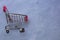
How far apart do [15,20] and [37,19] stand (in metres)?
0.24

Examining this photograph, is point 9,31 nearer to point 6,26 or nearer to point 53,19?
point 6,26

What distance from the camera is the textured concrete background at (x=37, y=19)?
146 cm

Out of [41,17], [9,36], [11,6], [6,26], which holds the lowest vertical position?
[9,36]

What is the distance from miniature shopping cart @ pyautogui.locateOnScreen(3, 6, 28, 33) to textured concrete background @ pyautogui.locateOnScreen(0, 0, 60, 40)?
1.9 inches

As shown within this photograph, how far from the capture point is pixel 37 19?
4.89ft

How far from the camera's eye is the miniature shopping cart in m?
1.48

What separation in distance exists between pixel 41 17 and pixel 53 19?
13 centimetres

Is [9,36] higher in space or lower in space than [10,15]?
lower

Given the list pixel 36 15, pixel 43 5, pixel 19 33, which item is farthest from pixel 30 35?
pixel 43 5

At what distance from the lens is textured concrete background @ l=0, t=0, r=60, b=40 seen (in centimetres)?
146

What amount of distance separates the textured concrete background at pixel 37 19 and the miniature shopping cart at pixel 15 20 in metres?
0.05

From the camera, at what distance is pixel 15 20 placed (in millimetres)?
1491

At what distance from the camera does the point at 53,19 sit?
1461mm

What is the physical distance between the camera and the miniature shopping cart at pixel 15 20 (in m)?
1.48
